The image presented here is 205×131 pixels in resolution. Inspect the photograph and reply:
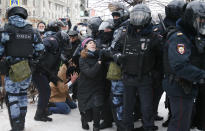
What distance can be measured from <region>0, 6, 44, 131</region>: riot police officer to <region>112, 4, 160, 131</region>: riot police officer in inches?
58.0

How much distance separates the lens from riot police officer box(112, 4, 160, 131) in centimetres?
311

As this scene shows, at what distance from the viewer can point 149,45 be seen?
10.2ft

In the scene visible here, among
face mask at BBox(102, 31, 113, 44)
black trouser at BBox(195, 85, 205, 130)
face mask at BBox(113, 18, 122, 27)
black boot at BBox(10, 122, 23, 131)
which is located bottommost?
black boot at BBox(10, 122, 23, 131)

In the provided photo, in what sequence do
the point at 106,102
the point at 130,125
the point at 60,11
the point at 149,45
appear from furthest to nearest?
the point at 60,11
the point at 106,102
the point at 130,125
the point at 149,45

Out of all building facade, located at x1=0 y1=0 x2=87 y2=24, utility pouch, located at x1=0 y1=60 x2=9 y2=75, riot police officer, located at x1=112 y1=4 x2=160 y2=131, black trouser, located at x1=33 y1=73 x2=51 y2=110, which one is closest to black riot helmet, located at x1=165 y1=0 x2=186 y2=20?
riot police officer, located at x1=112 y1=4 x2=160 y2=131

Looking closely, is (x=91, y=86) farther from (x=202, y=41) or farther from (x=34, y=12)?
(x=34, y=12)

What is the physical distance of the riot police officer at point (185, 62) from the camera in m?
2.39

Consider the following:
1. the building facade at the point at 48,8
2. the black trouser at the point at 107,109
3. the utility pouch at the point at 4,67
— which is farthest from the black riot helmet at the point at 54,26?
the building facade at the point at 48,8

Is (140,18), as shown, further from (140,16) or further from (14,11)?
(14,11)

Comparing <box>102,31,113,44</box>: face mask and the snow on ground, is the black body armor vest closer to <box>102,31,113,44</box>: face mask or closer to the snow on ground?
<box>102,31,113,44</box>: face mask

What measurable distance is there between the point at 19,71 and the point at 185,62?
2.44 meters

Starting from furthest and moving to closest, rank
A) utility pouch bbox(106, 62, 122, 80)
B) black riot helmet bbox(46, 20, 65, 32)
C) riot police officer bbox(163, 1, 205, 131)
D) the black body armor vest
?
black riot helmet bbox(46, 20, 65, 32)
the black body armor vest
utility pouch bbox(106, 62, 122, 80)
riot police officer bbox(163, 1, 205, 131)

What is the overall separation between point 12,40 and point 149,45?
6.84 ft

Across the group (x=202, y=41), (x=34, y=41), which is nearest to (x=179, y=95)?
(x=202, y=41)
